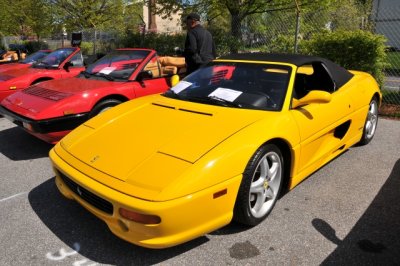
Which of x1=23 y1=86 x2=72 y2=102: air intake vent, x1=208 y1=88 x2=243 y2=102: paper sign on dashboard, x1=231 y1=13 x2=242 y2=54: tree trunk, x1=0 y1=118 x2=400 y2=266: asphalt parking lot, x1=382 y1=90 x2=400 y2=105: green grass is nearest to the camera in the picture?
x1=0 y1=118 x2=400 y2=266: asphalt parking lot

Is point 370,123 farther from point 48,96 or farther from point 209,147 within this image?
point 48,96

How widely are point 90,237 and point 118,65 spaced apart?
331cm

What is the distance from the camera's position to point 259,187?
2.82m

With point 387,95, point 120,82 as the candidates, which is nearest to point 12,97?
point 120,82

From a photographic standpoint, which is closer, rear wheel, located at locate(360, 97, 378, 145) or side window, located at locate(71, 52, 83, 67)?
rear wheel, located at locate(360, 97, 378, 145)

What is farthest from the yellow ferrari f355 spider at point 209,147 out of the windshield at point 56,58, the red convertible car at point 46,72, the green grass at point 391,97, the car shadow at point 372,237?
the windshield at point 56,58

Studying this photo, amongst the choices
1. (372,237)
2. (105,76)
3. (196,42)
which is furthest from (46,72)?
(372,237)

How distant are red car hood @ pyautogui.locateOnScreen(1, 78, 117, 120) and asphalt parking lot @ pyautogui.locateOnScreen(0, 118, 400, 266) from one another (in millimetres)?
789

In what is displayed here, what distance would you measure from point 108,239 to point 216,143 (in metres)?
1.11

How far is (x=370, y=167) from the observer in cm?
409

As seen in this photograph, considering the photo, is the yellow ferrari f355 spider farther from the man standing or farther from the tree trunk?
the tree trunk

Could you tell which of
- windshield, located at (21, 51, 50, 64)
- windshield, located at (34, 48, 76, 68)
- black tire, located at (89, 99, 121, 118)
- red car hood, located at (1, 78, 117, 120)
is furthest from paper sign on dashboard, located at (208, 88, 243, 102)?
windshield, located at (21, 51, 50, 64)

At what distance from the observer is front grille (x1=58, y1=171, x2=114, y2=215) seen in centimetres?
238

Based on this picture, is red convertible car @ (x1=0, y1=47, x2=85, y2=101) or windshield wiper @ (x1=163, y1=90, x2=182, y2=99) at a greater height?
windshield wiper @ (x1=163, y1=90, x2=182, y2=99)
